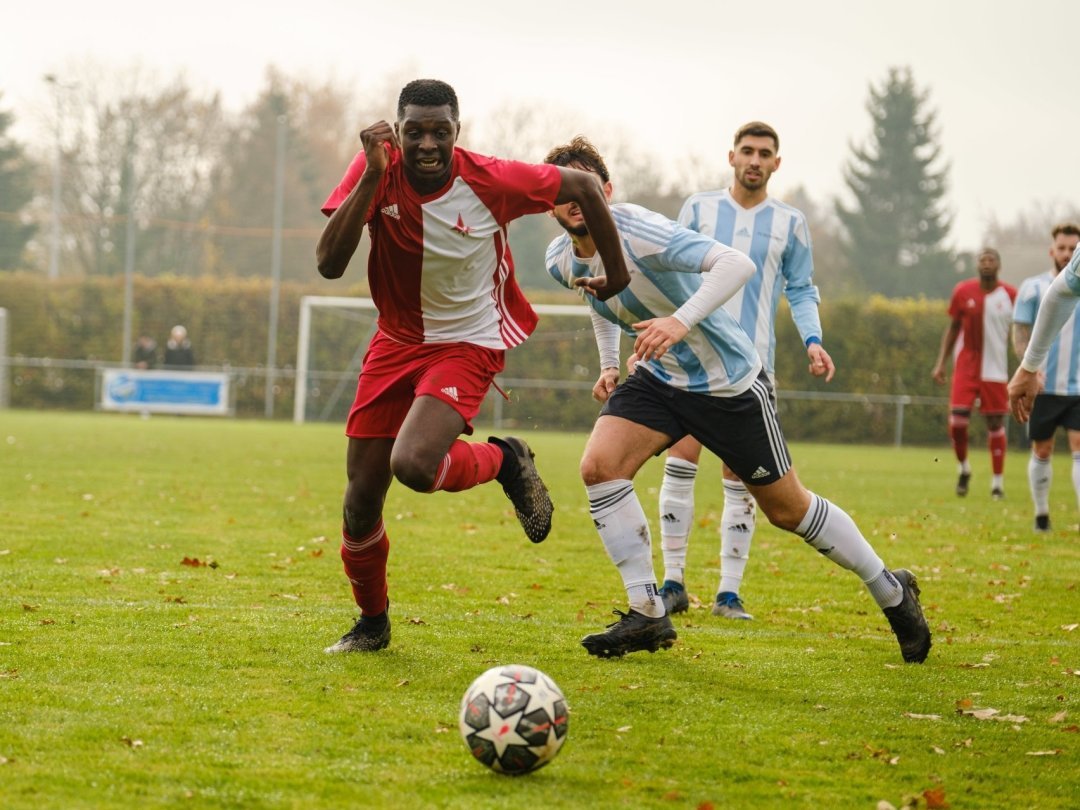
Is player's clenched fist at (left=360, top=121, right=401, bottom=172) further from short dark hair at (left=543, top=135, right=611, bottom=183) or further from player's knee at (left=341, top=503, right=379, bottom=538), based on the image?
player's knee at (left=341, top=503, right=379, bottom=538)

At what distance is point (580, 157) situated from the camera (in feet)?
18.3

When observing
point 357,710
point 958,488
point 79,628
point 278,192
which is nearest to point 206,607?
point 79,628

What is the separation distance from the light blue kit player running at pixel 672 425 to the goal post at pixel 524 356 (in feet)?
81.0

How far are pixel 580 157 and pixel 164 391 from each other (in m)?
27.6

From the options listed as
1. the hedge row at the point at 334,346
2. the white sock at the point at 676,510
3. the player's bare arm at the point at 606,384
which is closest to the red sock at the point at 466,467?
the player's bare arm at the point at 606,384

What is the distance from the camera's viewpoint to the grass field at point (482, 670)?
3.79 meters

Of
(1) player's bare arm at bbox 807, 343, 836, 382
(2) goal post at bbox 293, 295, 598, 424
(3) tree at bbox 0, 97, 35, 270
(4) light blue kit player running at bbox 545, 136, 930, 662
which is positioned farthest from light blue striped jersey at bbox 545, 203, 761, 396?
(3) tree at bbox 0, 97, 35, 270

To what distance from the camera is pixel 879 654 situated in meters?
5.92

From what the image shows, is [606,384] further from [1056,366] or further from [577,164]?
[1056,366]

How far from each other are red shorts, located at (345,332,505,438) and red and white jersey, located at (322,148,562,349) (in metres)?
0.06

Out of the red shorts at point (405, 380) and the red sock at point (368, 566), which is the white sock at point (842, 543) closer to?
the red shorts at point (405, 380)

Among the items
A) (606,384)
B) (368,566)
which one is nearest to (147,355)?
(606,384)

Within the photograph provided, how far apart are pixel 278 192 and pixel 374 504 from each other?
105 ft

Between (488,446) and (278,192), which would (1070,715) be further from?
(278,192)
